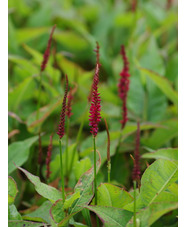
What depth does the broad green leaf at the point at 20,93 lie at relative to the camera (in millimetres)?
1295

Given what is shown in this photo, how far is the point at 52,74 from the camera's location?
4.99 ft

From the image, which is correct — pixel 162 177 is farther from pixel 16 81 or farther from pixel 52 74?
pixel 16 81

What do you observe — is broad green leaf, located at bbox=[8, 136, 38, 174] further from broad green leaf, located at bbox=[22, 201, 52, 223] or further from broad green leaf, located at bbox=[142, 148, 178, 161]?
broad green leaf, located at bbox=[142, 148, 178, 161]

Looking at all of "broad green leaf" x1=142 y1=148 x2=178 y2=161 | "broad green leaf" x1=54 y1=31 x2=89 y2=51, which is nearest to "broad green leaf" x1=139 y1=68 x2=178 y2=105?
"broad green leaf" x1=142 y1=148 x2=178 y2=161

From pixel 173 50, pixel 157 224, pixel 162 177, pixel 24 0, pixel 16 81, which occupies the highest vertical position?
pixel 24 0

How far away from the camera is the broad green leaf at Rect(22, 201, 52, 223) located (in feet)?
2.95

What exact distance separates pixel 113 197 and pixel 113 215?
0.05 metres

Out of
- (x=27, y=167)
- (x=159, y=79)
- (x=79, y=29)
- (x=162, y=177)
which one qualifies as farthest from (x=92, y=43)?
(x=162, y=177)

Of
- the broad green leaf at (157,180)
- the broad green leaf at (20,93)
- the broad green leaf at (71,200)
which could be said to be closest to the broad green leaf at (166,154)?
the broad green leaf at (157,180)

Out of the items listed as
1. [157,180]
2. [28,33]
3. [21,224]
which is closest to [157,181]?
[157,180]

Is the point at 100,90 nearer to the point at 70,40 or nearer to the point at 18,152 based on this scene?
the point at 18,152

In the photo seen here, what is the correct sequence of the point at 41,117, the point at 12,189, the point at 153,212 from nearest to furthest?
the point at 153,212, the point at 12,189, the point at 41,117

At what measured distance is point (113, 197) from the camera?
88 centimetres

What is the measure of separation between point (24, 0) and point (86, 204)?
1.67 meters
